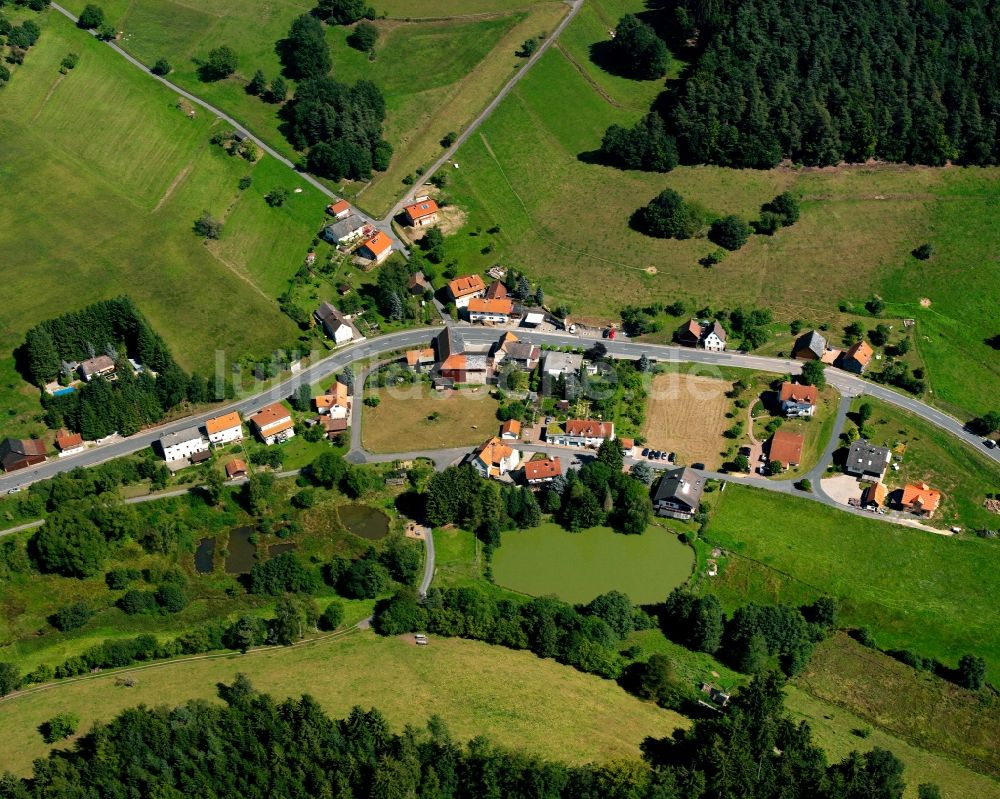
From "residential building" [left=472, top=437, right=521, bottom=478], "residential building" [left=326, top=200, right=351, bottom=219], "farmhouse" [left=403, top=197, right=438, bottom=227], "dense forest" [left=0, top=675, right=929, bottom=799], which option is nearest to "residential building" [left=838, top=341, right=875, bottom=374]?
"residential building" [left=472, top=437, right=521, bottom=478]

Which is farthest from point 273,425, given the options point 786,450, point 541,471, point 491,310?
point 786,450

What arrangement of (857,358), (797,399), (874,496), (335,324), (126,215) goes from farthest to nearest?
(126,215), (335,324), (857,358), (797,399), (874,496)

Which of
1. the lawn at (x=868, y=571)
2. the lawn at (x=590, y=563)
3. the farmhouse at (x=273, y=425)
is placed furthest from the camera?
the farmhouse at (x=273, y=425)

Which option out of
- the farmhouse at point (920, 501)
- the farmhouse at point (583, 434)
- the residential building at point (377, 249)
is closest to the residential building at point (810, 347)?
the farmhouse at point (920, 501)

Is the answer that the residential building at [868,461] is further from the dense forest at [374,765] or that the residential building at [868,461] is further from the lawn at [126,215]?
the lawn at [126,215]

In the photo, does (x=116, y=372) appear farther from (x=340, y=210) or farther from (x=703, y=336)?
(x=703, y=336)

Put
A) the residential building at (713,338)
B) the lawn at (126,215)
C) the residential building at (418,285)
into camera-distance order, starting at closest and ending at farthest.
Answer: the residential building at (713,338) → the lawn at (126,215) → the residential building at (418,285)
